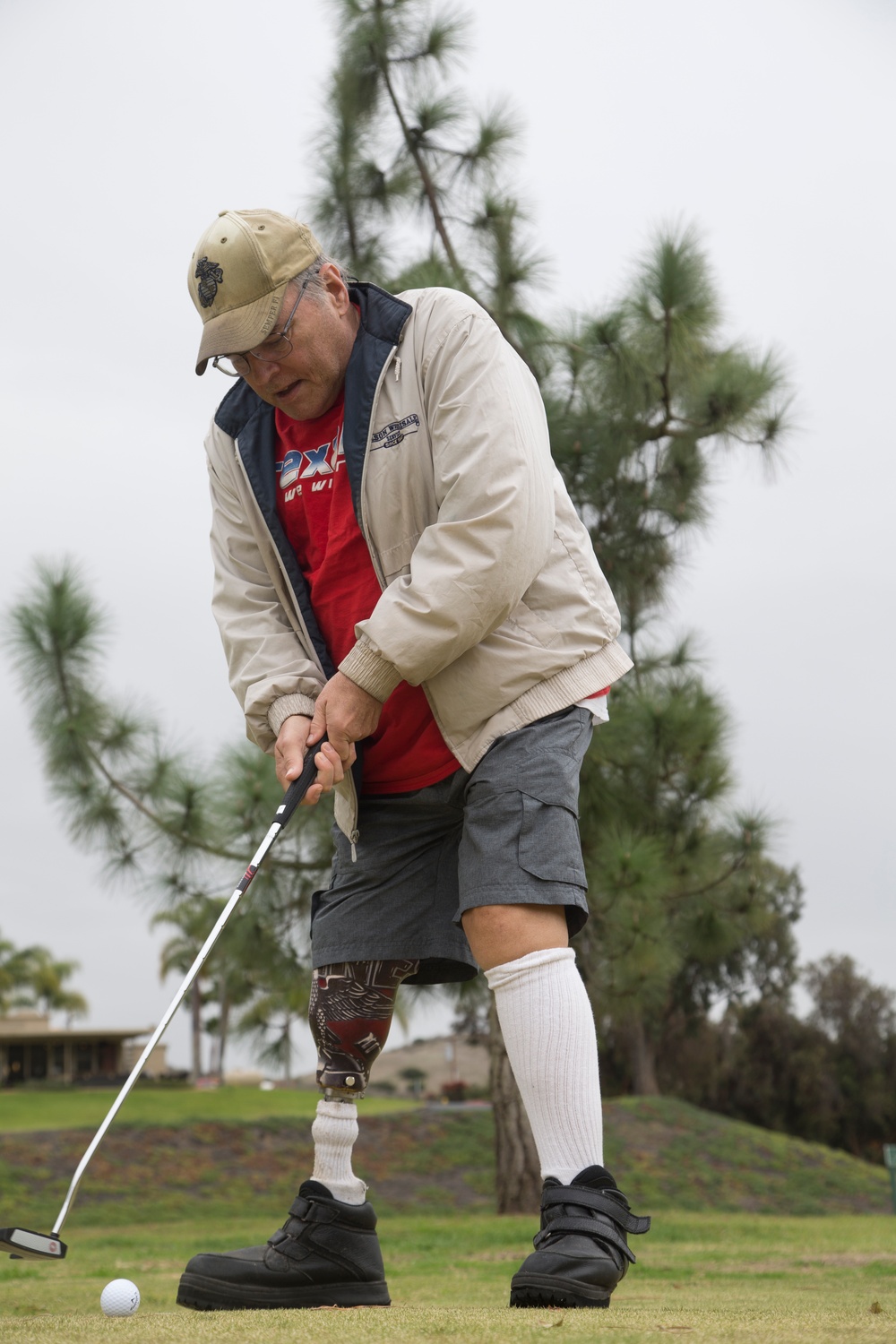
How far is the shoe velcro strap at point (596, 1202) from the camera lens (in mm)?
2004

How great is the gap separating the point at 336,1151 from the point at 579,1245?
1.95ft

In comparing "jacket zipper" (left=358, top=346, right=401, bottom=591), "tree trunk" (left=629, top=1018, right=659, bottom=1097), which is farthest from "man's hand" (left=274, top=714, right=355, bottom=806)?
"tree trunk" (left=629, top=1018, right=659, bottom=1097)

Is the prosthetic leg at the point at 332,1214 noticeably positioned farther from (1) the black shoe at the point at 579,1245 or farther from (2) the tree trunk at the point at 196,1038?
(2) the tree trunk at the point at 196,1038

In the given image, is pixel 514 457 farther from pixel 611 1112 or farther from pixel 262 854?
pixel 611 1112

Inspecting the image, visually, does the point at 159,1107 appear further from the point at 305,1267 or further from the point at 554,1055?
the point at 554,1055

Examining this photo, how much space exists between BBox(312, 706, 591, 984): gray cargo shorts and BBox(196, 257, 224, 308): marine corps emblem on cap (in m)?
0.91

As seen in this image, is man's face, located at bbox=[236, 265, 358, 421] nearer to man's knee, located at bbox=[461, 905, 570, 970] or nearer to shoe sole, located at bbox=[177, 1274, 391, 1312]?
man's knee, located at bbox=[461, 905, 570, 970]

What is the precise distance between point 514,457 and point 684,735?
6.13 meters

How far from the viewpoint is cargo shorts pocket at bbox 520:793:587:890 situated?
6.89ft

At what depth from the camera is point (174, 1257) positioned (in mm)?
5758

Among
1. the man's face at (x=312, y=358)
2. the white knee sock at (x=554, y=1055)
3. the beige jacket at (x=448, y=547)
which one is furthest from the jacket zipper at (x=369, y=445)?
the white knee sock at (x=554, y=1055)

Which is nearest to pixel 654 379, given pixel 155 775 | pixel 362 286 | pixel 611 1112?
pixel 155 775

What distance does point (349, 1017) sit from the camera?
8.00ft

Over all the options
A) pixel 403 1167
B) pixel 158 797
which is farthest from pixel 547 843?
pixel 403 1167
